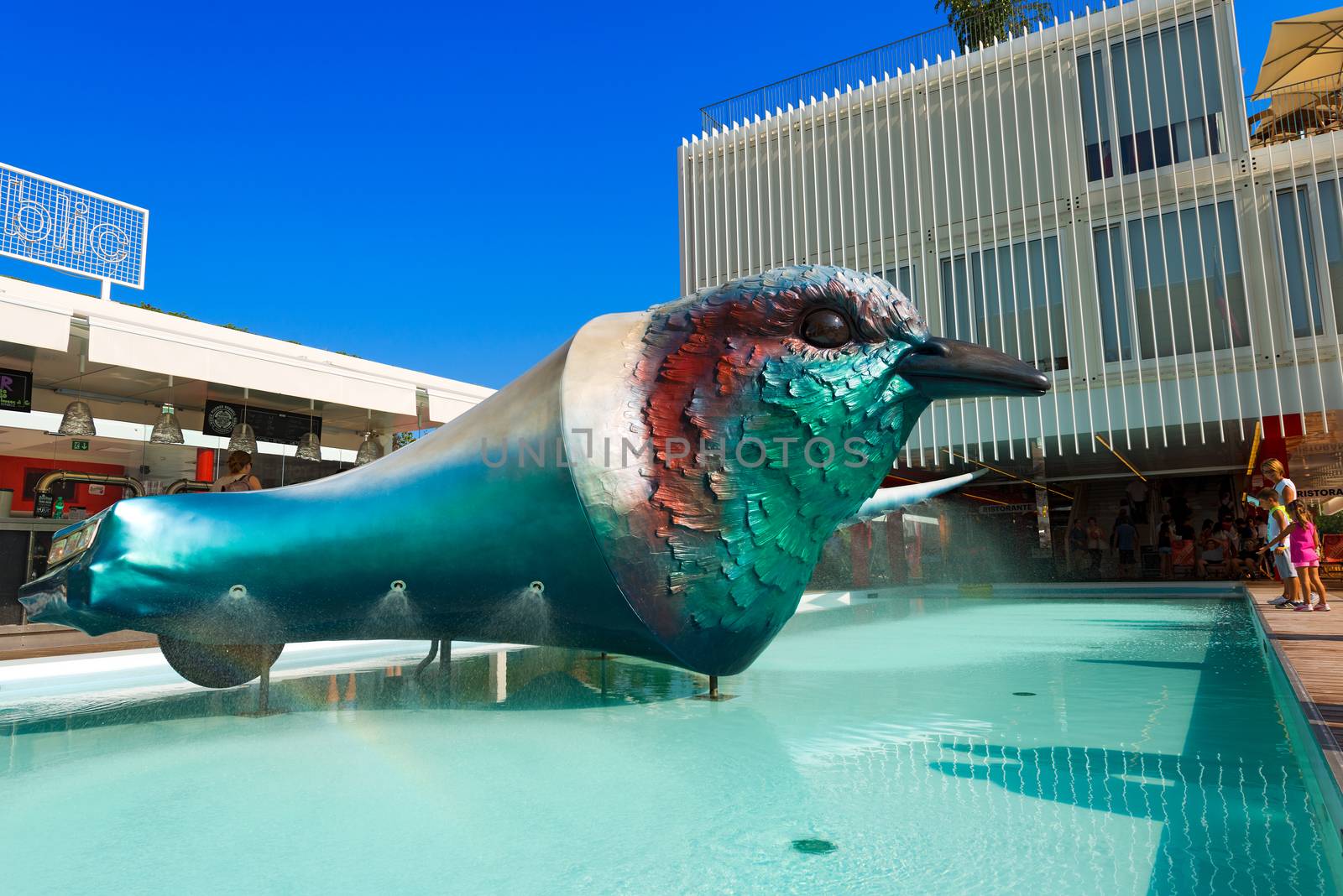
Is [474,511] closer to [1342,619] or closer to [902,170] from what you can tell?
[1342,619]

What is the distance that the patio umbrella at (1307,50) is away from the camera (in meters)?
14.4

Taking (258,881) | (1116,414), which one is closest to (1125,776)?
(258,881)

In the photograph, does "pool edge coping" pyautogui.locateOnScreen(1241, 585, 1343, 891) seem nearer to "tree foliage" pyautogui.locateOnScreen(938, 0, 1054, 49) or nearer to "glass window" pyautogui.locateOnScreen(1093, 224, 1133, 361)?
"glass window" pyautogui.locateOnScreen(1093, 224, 1133, 361)

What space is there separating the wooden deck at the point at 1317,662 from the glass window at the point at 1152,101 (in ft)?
28.2

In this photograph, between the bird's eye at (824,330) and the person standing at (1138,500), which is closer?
the bird's eye at (824,330)

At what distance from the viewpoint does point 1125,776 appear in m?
3.38

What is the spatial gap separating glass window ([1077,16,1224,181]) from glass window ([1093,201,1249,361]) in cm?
112

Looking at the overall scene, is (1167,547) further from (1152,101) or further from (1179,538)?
(1152,101)

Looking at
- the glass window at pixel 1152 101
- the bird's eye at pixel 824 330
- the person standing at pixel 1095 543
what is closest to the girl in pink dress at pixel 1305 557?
the glass window at pixel 1152 101

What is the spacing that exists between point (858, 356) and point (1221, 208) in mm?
13602

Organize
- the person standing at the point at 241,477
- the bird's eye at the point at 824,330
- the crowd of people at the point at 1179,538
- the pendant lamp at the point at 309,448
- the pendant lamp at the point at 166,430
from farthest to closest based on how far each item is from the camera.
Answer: the crowd of people at the point at 1179,538
the pendant lamp at the point at 309,448
the pendant lamp at the point at 166,430
the person standing at the point at 241,477
the bird's eye at the point at 824,330

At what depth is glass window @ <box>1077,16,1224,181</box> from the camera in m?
14.5

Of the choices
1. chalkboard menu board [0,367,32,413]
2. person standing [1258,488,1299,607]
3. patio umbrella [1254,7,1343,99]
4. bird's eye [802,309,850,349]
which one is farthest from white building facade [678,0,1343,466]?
chalkboard menu board [0,367,32,413]

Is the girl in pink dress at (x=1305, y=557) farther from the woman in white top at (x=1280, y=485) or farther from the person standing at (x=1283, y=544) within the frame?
the woman in white top at (x=1280, y=485)
